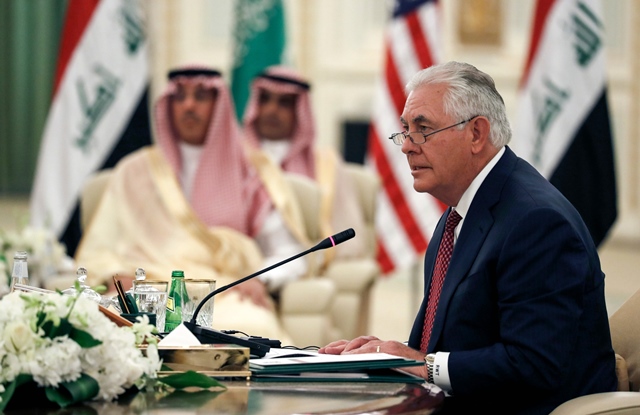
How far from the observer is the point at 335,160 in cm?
691

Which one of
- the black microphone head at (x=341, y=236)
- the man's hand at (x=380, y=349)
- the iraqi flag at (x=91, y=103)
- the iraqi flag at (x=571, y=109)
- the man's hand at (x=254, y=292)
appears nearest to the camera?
the man's hand at (x=380, y=349)

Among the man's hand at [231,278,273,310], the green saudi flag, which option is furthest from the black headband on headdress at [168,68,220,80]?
the green saudi flag

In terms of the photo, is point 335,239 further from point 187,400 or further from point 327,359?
point 187,400

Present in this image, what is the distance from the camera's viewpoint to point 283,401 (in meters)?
1.91

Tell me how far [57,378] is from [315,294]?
365cm

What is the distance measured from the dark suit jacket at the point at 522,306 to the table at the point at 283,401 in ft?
0.57

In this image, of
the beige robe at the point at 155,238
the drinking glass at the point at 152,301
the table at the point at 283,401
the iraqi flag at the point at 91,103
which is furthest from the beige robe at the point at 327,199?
the table at the point at 283,401

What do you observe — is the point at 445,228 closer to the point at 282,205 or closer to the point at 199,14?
the point at 282,205

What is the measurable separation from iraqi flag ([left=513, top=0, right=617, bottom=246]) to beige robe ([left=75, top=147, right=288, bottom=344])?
208 centimetres

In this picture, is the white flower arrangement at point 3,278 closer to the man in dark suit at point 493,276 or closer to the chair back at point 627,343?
the man in dark suit at point 493,276

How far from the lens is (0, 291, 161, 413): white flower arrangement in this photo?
178 cm

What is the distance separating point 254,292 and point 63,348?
3404 mm

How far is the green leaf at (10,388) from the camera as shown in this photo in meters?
Answer: 1.74

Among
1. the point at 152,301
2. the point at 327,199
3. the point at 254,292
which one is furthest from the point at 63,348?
the point at 327,199
